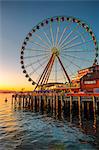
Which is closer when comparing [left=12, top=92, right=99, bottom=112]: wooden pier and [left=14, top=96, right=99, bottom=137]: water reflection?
[left=14, top=96, right=99, bottom=137]: water reflection

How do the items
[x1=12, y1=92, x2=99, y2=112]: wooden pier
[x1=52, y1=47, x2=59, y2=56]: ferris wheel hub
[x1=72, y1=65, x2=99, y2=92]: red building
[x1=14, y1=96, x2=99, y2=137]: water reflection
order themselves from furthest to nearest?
[x1=52, y1=47, x2=59, y2=56]: ferris wheel hub < [x1=72, y1=65, x2=99, y2=92]: red building < [x1=12, y1=92, x2=99, y2=112]: wooden pier < [x1=14, y1=96, x2=99, y2=137]: water reflection

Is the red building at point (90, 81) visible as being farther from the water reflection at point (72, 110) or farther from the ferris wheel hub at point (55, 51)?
the ferris wheel hub at point (55, 51)

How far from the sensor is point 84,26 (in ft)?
142

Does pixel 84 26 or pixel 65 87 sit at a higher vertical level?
pixel 84 26

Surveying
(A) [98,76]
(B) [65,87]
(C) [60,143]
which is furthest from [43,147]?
(B) [65,87]

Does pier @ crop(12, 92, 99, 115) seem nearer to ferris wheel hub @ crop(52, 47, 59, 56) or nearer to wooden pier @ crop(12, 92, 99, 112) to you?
wooden pier @ crop(12, 92, 99, 112)

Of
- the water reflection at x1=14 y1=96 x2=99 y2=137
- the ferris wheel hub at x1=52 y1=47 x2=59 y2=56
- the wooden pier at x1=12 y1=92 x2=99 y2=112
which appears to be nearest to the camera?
the water reflection at x1=14 y1=96 x2=99 y2=137

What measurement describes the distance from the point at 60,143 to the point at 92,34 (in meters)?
31.9

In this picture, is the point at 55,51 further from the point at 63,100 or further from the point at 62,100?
the point at 62,100

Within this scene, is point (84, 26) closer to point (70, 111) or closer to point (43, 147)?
point (70, 111)

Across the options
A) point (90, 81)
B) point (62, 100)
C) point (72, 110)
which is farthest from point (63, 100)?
point (90, 81)

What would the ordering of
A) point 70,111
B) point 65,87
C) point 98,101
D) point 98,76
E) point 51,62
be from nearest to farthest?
point 98,101, point 70,111, point 98,76, point 51,62, point 65,87

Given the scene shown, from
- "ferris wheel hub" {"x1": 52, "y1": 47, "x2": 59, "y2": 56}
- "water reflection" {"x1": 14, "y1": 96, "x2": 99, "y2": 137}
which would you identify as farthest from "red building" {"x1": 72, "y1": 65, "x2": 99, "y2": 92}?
"ferris wheel hub" {"x1": 52, "y1": 47, "x2": 59, "y2": 56}

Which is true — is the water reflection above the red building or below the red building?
below
